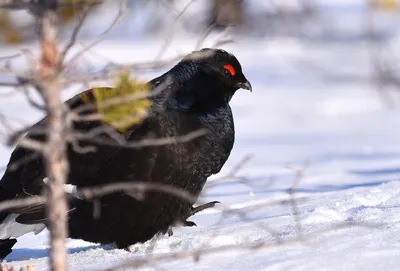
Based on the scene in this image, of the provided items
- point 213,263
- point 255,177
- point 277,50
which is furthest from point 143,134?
point 277,50

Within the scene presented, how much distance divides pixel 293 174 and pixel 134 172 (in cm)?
247

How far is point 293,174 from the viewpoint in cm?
604

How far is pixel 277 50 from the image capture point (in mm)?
15562

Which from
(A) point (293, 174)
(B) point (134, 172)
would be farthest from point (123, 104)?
(A) point (293, 174)

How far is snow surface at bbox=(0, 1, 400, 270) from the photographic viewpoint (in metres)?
3.14

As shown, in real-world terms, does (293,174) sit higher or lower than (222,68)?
lower

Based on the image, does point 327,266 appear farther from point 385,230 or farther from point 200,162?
point 200,162

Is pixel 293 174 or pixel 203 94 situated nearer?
pixel 203 94

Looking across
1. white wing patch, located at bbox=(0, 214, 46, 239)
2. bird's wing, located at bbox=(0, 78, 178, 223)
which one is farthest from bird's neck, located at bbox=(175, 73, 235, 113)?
white wing patch, located at bbox=(0, 214, 46, 239)

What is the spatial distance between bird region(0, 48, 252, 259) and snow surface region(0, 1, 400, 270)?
0.36ft

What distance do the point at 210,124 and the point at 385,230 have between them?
1108 millimetres

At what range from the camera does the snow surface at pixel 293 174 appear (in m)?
3.14

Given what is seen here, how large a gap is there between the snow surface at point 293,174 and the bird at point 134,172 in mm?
111

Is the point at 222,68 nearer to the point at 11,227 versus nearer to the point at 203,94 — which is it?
the point at 203,94
